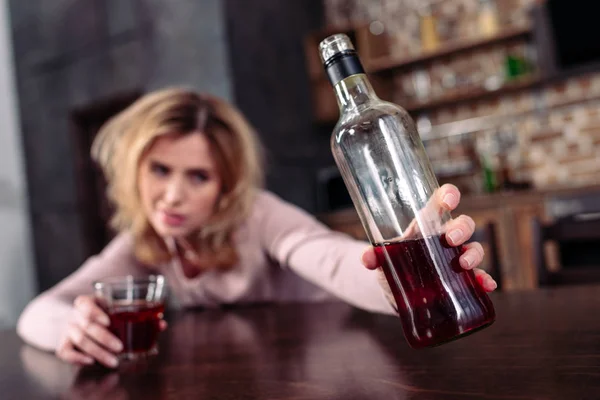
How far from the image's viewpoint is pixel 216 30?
3711mm

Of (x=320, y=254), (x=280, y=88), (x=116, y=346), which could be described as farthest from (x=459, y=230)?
(x=280, y=88)

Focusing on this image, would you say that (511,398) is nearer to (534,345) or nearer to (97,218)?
(534,345)

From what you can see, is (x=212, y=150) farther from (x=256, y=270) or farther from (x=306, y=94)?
(x=306, y=94)

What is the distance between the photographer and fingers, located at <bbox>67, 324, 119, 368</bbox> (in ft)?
2.78

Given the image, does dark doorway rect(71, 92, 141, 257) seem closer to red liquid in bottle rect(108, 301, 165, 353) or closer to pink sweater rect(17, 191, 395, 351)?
pink sweater rect(17, 191, 395, 351)

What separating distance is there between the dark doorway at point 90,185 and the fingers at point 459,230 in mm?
4269

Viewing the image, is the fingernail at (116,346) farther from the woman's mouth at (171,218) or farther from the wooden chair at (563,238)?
the wooden chair at (563,238)

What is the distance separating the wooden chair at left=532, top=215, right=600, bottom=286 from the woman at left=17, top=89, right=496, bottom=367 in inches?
18.1

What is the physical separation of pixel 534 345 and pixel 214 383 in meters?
0.35

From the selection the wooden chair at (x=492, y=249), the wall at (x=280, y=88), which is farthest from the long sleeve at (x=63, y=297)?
the wall at (x=280, y=88)

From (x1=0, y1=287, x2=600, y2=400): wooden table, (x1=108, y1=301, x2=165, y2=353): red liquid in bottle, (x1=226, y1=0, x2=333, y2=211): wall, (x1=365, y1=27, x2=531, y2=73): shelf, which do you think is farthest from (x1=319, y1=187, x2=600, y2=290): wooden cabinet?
(x1=108, y1=301, x2=165, y2=353): red liquid in bottle

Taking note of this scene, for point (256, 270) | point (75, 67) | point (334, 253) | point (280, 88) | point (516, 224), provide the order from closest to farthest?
point (334, 253)
point (256, 270)
point (516, 224)
point (280, 88)
point (75, 67)

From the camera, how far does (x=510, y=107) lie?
3.66 meters

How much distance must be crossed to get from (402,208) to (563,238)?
0.94m
